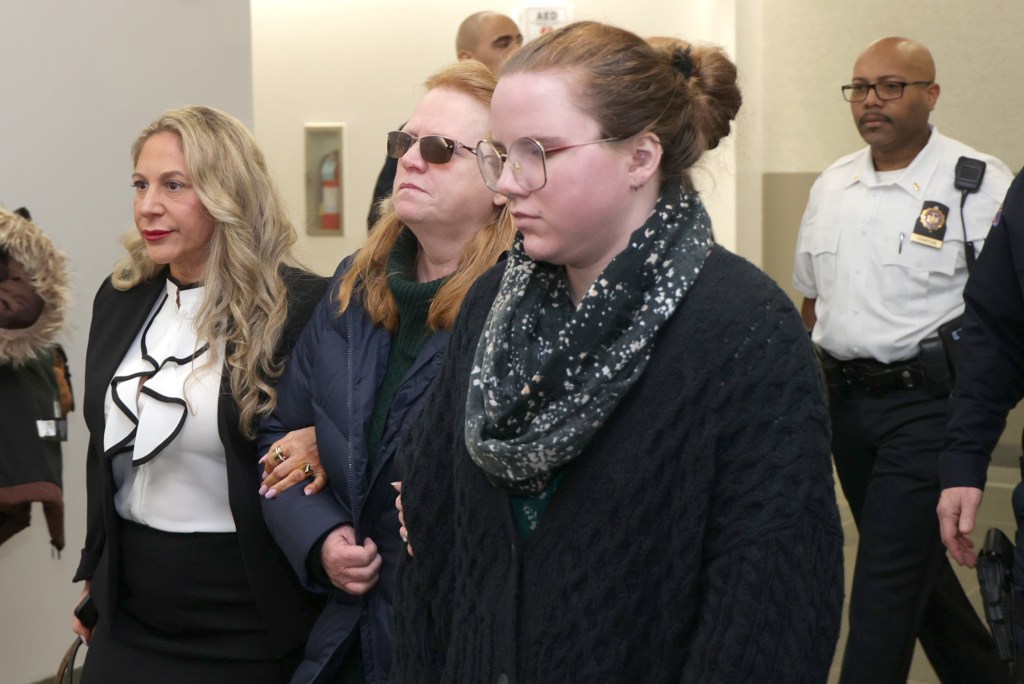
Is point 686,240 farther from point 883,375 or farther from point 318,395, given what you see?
point 883,375

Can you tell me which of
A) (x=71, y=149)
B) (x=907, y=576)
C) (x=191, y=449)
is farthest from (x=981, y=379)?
(x=71, y=149)

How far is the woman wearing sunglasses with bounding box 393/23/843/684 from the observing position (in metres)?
1.59

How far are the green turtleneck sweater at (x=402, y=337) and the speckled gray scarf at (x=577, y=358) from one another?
733 mm

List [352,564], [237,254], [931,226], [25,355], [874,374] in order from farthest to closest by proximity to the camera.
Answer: [931,226] < [874,374] < [25,355] < [237,254] < [352,564]

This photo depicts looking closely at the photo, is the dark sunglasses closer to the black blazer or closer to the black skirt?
the black blazer

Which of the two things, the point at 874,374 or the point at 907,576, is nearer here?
the point at 907,576

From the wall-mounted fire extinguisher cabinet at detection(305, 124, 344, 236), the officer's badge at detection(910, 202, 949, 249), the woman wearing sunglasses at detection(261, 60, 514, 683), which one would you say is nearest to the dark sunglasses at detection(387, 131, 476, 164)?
the woman wearing sunglasses at detection(261, 60, 514, 683)

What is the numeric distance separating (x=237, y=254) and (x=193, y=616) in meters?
0.84

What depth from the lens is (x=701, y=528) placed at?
63.2 inches

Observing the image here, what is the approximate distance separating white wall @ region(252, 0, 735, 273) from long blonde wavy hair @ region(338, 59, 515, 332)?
17.1ft

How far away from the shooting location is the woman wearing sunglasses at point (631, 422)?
1595 mm

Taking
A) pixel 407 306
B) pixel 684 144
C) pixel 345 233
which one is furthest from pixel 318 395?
pixel 345 233

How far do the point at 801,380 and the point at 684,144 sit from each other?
40 cm

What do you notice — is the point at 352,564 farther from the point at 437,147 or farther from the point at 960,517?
the point at 960,517
